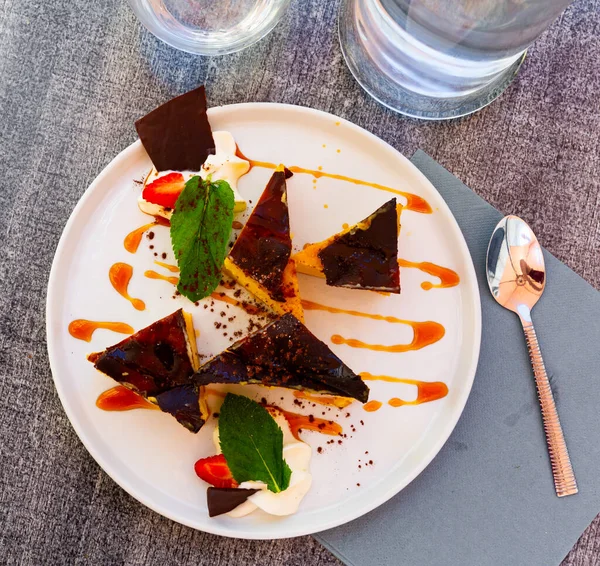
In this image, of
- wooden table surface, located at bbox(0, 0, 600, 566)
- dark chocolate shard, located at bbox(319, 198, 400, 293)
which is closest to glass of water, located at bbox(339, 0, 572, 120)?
wooden table surface, located at bbox(0, 0, 600, 566)

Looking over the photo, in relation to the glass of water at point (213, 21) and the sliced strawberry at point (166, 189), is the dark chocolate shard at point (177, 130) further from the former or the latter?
the glass of water at point (213, 21)

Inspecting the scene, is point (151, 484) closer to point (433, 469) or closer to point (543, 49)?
point (433, 469)

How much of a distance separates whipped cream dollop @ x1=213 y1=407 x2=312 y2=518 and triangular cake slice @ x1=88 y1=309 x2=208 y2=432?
0.13 metres

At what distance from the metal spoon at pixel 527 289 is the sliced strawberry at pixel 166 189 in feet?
Answer: 2.54

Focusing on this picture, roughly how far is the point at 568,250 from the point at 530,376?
332 mm

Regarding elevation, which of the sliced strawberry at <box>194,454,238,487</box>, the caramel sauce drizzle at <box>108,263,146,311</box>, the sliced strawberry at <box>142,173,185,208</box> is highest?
the sliced strawberry at <box>142,173,185,208</box>

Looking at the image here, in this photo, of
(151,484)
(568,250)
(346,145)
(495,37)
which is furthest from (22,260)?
(568,250)

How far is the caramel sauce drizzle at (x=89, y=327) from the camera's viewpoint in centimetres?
135

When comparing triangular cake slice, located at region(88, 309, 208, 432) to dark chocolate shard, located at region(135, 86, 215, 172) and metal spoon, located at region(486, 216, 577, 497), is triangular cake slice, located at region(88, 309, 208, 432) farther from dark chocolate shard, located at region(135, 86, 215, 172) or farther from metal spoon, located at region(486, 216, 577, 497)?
metal spoon, located at region(486, 216, 577, 497)

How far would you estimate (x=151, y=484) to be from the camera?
133cm

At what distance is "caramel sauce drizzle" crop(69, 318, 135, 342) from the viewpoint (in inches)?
53.1

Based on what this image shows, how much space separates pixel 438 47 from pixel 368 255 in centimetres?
47

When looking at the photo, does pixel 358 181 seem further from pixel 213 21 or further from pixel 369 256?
pixel 213 21

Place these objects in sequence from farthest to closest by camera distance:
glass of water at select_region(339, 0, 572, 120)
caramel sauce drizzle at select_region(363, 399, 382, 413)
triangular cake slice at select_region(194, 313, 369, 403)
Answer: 1. caramel sauce drizzle at select_region(363, 399, 382, 413)
2. triangular cake slice at select_region(194, 313, 369, 403)
3. glass of water at select_region(339, 0, 572, 120)
